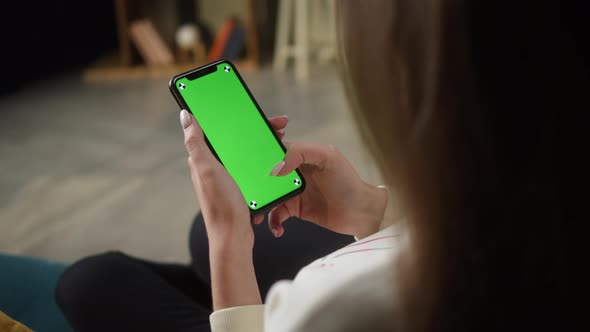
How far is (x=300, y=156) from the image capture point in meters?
0.86

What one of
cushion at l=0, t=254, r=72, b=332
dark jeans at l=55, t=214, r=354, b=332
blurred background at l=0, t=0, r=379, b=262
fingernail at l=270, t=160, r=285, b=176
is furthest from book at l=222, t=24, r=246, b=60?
fingernail at l=270, t=160, r=285, b=176

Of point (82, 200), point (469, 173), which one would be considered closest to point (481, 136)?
point (469, 173)

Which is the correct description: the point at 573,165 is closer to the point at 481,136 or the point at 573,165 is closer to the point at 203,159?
the point at 481,136

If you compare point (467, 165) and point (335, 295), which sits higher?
point (467, 165)

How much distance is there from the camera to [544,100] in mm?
417

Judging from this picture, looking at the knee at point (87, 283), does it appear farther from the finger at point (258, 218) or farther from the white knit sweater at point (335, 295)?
the white knit sweater at point (335, 295)

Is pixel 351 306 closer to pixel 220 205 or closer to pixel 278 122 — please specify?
pixel 220 205

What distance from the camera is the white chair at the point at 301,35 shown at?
3.12 m

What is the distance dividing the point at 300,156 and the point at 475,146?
45cm

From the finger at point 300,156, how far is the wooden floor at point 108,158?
64 centimetres

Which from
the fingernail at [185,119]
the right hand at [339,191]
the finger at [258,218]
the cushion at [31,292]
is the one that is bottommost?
the cushion at [31,292]

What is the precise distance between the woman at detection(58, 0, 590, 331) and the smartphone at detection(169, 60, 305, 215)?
0.35 metres

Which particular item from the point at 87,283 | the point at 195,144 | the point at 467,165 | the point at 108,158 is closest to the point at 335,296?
the point at 467,165

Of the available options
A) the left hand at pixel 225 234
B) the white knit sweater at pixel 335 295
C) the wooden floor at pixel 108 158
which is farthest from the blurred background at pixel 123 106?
the white knit sweater at pixel 335 295
